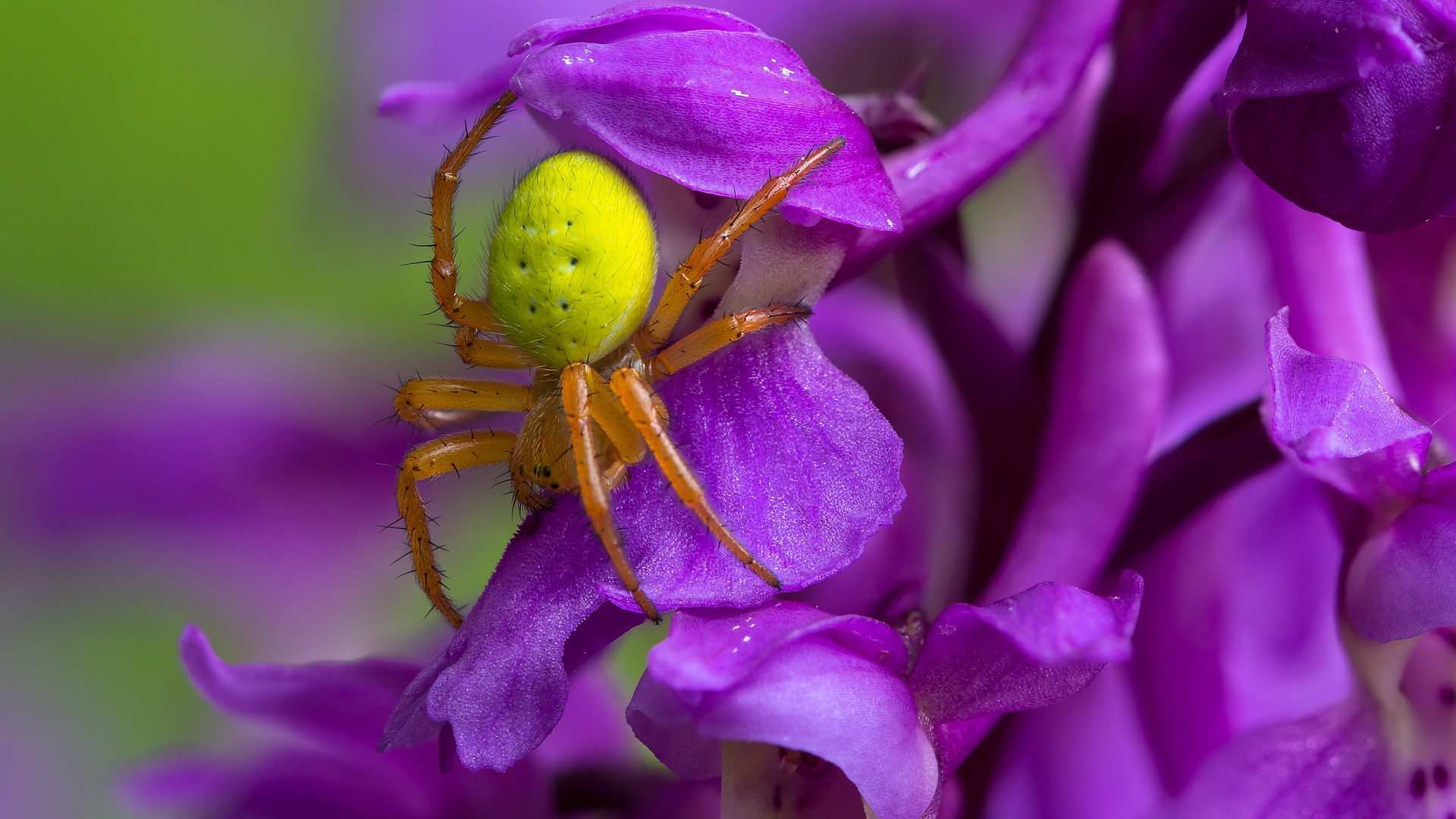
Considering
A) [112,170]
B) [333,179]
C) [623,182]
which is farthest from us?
[333,179]

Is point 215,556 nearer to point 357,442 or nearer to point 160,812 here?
point 357,442

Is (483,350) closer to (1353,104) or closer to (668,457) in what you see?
(668,457)

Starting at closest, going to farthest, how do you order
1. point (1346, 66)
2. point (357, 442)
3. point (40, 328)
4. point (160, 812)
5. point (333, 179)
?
1. point (1346, 66)
2. point (160, 812)
3. point (357, 442)
4. point (40, 328)
5. point (333, 179)

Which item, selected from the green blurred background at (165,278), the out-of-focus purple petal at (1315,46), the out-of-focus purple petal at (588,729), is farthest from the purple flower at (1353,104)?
the green blurred background at (165,278)

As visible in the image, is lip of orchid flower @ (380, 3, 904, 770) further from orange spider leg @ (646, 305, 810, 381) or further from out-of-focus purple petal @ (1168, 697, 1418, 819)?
out-of-focus purple petal @ (1168, 697, 1418, 819)

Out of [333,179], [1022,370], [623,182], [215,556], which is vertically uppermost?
[623,182]

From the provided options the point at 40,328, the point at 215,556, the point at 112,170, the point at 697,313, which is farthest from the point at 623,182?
the point at 112,170

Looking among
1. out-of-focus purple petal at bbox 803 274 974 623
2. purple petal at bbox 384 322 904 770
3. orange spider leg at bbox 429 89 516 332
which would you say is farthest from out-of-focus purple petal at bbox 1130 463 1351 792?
orange spider leg at bbox 429 89 516 332
